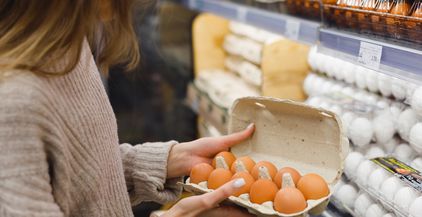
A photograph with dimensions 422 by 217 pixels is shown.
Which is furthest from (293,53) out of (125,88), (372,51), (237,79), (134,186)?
(125,88)

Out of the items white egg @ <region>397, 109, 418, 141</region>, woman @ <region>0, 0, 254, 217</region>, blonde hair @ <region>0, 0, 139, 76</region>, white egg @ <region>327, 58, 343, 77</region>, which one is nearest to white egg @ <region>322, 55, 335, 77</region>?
white egg @ <region>327, 58, 343, 77</region>

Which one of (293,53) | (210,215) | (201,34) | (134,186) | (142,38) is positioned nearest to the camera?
(210,215)

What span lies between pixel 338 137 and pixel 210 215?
1.28 ft

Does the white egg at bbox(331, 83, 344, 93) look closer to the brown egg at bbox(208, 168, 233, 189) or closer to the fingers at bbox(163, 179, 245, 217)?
the brown egg at bbox(208, 168, 233, 189)

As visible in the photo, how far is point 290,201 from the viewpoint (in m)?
1.08

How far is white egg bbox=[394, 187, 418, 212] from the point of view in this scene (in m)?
1.14

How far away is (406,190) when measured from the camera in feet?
3.81

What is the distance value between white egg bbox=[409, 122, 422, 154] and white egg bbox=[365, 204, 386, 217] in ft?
0.59

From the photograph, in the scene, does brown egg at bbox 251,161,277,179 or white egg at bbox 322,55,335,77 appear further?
white egg at bbox 322,55,335,77

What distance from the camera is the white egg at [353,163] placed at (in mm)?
1407

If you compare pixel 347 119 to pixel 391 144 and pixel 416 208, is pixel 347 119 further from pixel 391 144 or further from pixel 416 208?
pixel 416 208

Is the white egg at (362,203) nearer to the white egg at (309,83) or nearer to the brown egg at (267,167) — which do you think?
the brown egg at (267,167)

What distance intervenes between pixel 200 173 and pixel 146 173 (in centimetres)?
19

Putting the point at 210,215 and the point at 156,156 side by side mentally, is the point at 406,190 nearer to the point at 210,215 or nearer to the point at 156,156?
the point at 210,215
